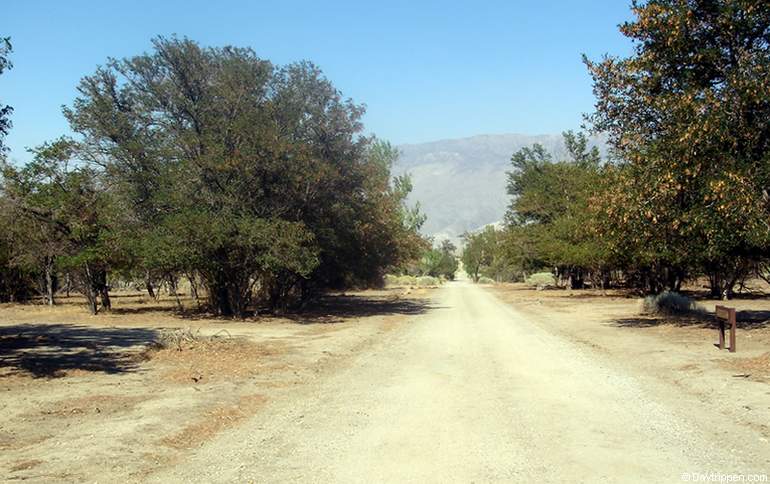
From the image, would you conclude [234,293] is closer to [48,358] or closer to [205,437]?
[48,358]

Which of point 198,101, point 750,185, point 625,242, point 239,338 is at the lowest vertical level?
point 239,338

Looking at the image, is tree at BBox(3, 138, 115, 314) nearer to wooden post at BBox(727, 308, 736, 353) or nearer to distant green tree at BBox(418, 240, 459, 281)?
wooden post at BBox(727, 308, 736, 353)

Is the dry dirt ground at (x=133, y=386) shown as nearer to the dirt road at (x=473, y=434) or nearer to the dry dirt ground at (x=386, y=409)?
the dry dirt ground at (x=386, y=409)

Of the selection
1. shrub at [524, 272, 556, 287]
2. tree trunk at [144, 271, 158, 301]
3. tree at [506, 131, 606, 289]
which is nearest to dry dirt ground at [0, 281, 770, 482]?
tree trunk at [144, 271, 158, 301]

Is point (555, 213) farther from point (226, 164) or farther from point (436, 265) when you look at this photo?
point (436, 265)

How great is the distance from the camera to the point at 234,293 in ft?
89.2

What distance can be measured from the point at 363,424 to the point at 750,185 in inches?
505

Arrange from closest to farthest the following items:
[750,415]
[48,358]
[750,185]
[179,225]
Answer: [750,415] → [48,358] → [750,185] → [179,225]

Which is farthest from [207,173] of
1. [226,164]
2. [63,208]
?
[63,208]

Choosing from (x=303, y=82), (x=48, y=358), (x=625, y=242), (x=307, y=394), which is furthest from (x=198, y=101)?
(x=307, y=394)

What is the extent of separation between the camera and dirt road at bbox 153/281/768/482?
19.0 ft

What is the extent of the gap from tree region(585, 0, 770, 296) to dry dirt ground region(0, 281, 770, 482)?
3247mm

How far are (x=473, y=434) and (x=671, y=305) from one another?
Result: 2094 centimetres

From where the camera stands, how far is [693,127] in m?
15.7
